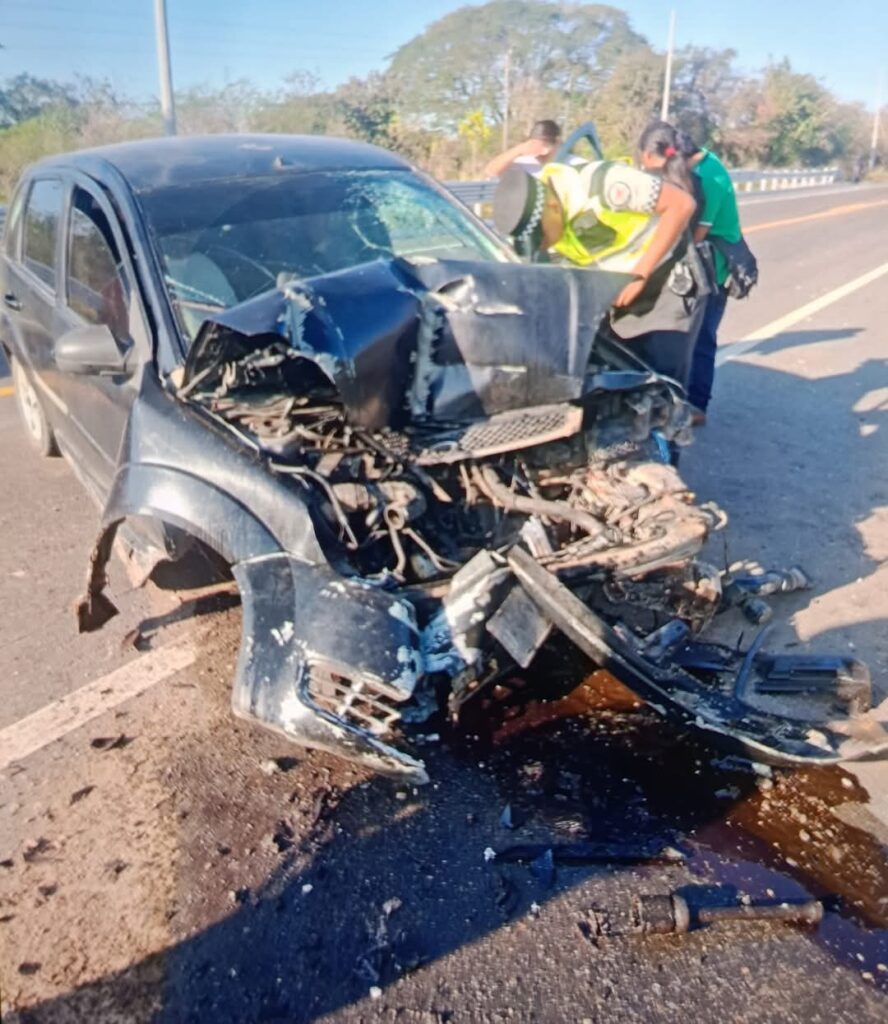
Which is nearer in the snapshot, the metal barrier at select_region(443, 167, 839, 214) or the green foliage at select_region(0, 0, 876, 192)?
the green foliage at select_region(0, 0, 876, 192)

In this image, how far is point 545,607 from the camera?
267 centimetres

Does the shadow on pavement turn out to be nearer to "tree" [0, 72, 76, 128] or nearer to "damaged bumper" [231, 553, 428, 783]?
"damaged bumper" [231, 553, 428, 783]

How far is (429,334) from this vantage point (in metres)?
3.20

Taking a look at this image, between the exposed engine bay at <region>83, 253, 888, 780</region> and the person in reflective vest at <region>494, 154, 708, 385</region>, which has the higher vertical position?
the person in reflective vest at <region>494, 154, 708, 385</region>

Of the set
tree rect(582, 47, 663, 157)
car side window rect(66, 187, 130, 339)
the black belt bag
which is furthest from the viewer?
tree rect(582, 47, 663, 157)

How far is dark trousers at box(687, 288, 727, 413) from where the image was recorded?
5277 millimetres

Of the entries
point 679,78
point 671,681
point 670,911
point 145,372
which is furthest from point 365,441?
point 679,78

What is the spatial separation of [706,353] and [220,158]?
2849mm

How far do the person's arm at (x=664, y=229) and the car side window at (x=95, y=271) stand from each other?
6.98ft

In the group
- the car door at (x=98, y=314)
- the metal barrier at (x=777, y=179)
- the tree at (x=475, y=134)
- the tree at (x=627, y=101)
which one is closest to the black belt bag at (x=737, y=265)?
the car door at (x=98, y=314)

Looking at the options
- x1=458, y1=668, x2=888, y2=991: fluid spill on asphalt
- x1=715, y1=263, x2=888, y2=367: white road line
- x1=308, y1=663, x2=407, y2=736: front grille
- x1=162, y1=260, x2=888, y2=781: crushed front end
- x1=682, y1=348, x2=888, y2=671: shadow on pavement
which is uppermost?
x1=162, y1=260, x2=888, y2=781: crushed front end

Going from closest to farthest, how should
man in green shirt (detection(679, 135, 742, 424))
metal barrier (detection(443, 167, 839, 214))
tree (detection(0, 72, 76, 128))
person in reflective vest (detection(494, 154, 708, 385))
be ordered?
person in reflective vest (detection(494, 154, 708, 385)), man in green shirt (detection(679, 135, 742, 424)), tree (detection(0, 72, 76, 128)), metal barrier (detection(443, 167, 839, 214))

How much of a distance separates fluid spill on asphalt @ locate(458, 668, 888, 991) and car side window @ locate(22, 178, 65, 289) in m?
2.91

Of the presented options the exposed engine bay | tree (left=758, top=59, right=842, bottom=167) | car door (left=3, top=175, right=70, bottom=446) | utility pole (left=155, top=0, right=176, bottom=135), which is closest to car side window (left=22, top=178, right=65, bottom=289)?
car door (left=3, top=175, right=70, bottom=446)
